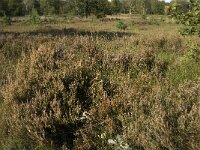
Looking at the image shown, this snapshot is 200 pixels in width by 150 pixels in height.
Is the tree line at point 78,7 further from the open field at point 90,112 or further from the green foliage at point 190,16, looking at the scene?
the open field at point 90,112

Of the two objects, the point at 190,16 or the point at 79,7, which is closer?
the point at 190,16

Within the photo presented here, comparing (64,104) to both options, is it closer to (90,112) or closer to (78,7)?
(90,112)

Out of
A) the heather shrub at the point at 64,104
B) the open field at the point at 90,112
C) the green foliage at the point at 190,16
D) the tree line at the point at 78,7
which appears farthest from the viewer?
the tree line at the point at 78,7

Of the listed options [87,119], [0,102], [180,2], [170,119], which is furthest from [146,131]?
[180,2]

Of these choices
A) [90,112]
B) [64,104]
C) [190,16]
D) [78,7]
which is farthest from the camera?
[78,7]

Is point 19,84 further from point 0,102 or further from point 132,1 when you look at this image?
point 132,1

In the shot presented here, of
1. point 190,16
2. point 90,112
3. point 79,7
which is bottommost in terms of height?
point 90,112

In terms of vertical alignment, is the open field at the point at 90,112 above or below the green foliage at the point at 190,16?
below

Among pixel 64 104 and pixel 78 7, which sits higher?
pixel 78 7

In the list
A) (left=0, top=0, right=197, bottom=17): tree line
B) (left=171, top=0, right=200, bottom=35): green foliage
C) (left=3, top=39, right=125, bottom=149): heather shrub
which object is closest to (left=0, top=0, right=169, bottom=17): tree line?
(left=0, top=0, right=197, bottom=17): tree line

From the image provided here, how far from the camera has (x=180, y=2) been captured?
270 inches

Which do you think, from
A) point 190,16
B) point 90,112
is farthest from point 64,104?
point 190,16

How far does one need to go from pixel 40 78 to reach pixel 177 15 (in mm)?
3151

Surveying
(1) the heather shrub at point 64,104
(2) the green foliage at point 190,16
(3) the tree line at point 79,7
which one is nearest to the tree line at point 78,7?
(3) the tree line at point 79,7
